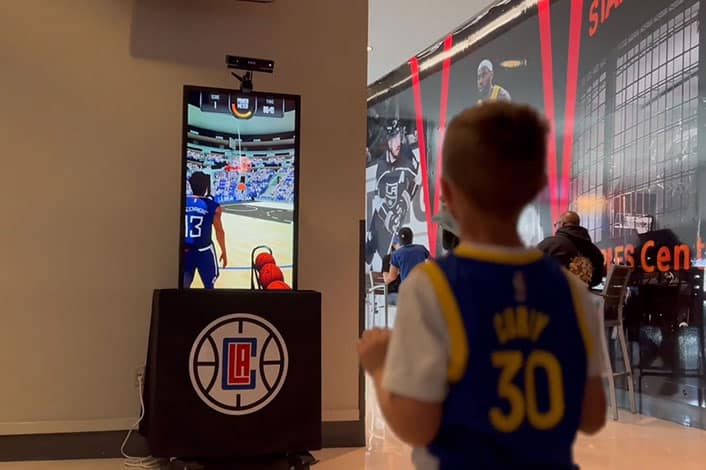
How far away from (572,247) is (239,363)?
2774mm

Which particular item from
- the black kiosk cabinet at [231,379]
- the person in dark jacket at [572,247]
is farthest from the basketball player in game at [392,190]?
the black kiosk cabinet at [231,379]

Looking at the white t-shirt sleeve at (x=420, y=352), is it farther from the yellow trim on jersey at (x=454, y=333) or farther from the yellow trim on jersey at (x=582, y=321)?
the yellow trim on jersey at (x=582, y=321)

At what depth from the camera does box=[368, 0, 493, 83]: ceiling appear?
6.88 meters

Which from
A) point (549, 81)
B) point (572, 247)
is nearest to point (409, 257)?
point (549, 81)

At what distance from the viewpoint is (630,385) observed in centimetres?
480

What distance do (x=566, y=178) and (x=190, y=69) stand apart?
3.71 metres

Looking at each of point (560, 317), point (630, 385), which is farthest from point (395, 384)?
point (630, 385)

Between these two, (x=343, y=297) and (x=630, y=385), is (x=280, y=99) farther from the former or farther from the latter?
(x=630, y=385)

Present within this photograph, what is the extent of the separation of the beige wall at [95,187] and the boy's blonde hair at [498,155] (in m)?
2.63

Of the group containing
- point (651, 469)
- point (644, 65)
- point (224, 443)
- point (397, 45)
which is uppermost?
point (397, 45)

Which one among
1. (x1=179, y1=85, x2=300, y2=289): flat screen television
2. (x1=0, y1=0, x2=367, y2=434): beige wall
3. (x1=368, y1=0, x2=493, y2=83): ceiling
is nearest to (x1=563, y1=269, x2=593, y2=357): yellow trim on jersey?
(x1=179, y1=85, x2=300, y2=289): flat screen television

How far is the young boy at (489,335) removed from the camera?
2.72 ft

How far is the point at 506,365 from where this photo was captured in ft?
2.74

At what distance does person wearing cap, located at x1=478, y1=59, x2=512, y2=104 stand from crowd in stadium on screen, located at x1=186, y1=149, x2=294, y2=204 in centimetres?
458
